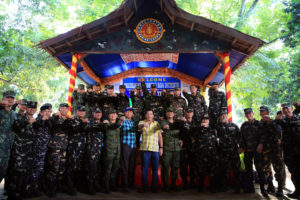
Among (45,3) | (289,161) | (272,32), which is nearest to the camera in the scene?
(289,161)

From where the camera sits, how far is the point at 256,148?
14.9 ft

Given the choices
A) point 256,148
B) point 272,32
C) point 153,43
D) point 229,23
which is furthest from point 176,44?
point 272,32

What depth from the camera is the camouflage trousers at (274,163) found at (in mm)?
4516

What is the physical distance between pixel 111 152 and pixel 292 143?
13.6ft

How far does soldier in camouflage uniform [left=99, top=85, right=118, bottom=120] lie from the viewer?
605 centimetres

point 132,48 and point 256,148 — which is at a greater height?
point 132,48

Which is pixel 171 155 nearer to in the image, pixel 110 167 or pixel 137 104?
pixel 110 167

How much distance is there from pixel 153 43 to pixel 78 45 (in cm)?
278

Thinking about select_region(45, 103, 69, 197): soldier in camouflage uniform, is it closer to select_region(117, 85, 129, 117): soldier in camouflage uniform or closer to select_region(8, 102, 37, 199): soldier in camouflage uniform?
select_region(8, 102, 37, 199): soldier in camouflage uniform

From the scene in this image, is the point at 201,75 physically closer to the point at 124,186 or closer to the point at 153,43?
the point at 153,43

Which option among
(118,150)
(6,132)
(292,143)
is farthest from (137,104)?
(292,143)

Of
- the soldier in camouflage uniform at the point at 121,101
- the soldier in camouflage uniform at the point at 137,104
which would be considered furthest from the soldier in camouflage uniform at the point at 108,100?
the soldier in camouflage uniform at the point at 137,104

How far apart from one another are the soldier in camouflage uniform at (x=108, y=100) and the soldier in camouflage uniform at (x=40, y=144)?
6.54ft

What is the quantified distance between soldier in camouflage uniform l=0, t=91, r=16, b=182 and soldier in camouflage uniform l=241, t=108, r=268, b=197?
16.7ft
